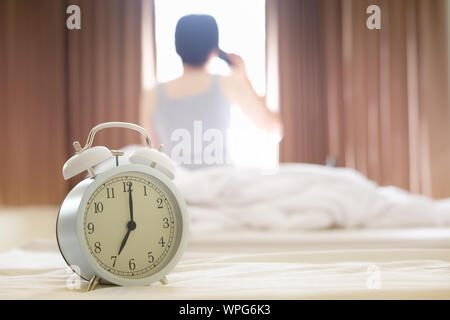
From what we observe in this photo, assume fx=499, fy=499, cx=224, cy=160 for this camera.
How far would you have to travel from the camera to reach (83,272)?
0.51 m

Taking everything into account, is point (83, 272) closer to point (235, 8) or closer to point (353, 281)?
point (353, 281)

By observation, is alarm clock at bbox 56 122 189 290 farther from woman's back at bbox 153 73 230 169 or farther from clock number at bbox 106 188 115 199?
woman's back at bbox 153 73 230 169

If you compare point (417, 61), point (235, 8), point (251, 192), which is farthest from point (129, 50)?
point (417, 61)

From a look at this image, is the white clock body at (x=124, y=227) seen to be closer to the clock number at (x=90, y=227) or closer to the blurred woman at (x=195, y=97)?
the clock number at (x=90, y=227)

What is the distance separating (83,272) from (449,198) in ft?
3.37

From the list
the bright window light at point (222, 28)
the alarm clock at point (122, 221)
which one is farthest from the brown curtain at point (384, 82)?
the alarm clock at point (122, 221)

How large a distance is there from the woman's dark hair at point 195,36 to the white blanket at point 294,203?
273 mm

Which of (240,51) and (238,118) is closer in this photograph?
(240,51)

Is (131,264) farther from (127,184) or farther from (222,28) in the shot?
(222,28)

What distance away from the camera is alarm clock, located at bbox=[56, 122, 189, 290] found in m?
0.49

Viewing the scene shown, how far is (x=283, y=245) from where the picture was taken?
0.85 m

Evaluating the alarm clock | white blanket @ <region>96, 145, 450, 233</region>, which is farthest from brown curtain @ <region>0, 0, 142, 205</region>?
→ the alarm clock

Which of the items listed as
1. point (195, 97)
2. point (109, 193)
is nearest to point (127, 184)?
point (109, 193)

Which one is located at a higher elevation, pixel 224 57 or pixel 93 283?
pixel 224 57
